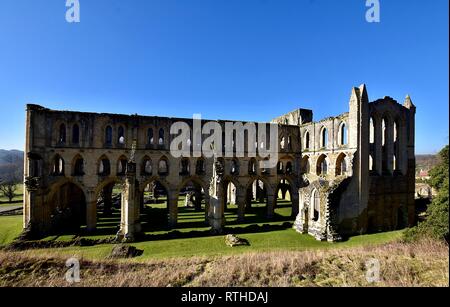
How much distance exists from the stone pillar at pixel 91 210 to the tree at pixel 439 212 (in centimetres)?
2323

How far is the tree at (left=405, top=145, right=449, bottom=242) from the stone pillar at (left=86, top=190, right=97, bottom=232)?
915 inches

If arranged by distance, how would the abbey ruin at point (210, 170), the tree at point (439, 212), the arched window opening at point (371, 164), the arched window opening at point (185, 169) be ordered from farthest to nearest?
the arched window opening at point (185, 169) < the arched window opening at point (371, 164) < the abbey ruin at point (210, 170) < the tree at point (439, 212)

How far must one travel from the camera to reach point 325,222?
60.5 ft

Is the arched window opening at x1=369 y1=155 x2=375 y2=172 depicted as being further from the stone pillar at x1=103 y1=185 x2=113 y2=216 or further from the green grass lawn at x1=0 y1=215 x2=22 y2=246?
the green grass lawn at x1=0 y1=215 x2=22 y2=246

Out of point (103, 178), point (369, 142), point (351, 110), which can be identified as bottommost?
point (103, 178)

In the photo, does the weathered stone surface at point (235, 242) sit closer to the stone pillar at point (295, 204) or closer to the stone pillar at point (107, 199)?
the stone pillar at point (295, 204)

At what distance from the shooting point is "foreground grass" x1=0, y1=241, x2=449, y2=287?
8.45 meters

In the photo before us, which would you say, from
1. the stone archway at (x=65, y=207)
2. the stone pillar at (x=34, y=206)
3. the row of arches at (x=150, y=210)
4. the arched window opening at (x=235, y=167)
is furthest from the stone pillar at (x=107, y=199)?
the arched window opening at (x=235, y=167)

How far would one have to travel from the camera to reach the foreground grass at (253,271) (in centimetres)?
845

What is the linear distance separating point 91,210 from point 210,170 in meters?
11.1

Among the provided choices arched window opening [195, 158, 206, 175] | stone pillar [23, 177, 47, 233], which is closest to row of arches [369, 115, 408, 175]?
arched window opening [195, 158, 206, 175]
